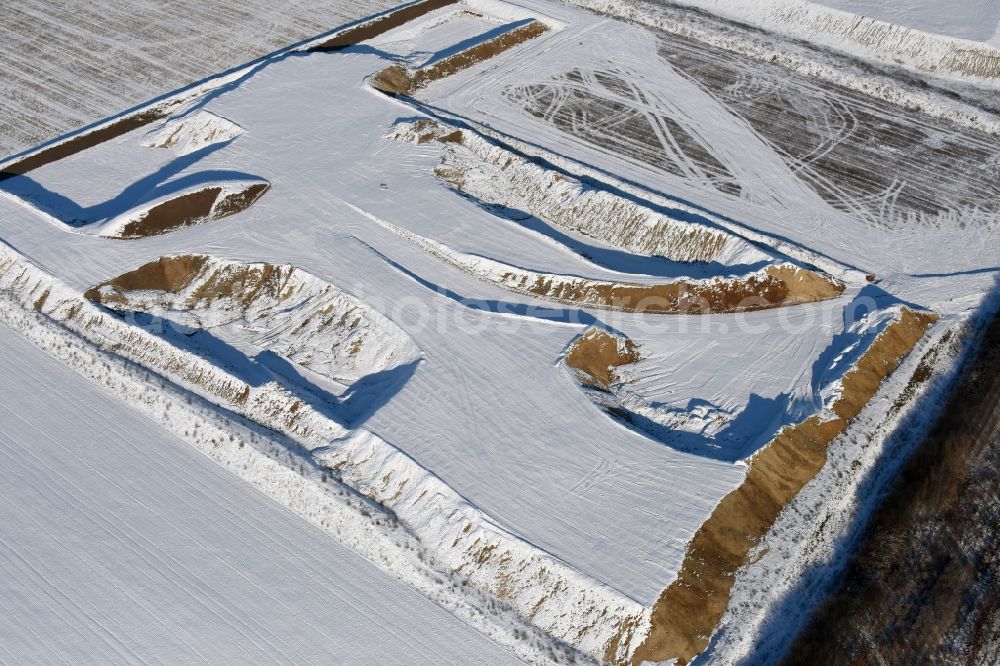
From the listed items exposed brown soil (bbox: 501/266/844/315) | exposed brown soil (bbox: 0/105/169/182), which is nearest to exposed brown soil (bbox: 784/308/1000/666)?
exposed brown soil (bbox: 501/266/844/315)

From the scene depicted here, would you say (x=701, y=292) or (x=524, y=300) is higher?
(x=524, y=300)

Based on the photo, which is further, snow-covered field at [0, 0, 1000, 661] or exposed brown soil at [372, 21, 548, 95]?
exposed brown soil at [372, 21, 548, 95]

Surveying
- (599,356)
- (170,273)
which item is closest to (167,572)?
(170,273)

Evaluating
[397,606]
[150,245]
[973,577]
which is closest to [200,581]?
[397,606]

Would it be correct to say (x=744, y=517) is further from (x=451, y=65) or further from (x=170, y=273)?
(x=451, y=65)

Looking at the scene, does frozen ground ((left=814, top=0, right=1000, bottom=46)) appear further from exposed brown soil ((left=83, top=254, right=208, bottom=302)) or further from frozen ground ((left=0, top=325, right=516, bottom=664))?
frozen ground ((left=0, top=325, right=516, bottom=664))

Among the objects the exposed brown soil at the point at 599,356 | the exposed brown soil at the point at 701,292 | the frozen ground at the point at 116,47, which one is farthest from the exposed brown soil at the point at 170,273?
the exposed brown soil at the point at 599,356
